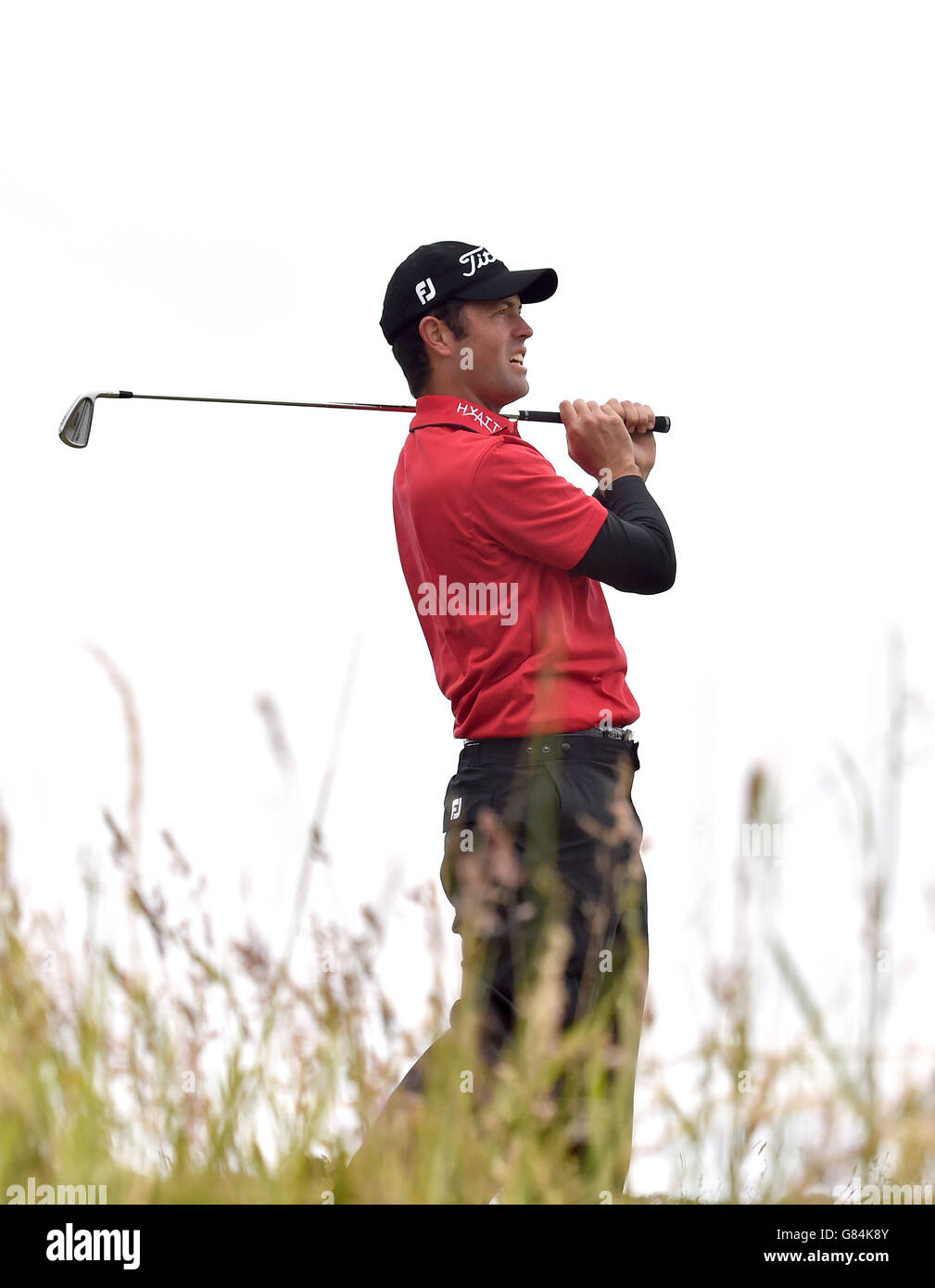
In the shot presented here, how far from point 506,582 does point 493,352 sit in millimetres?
744

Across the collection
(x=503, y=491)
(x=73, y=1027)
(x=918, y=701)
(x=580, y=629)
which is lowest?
(x=73, y=1027)

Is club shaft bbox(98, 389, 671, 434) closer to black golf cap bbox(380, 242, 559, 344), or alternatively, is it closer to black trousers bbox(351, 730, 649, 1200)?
black golf cap bbox(380, 242, 559, 344)

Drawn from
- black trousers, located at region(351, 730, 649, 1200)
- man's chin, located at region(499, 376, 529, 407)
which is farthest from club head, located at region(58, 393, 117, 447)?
black trousers, located at region(351, 730, 649, 1200)

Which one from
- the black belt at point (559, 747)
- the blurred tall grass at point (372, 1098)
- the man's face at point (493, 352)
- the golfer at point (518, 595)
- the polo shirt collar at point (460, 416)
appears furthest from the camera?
the man's face at point (493, 352)

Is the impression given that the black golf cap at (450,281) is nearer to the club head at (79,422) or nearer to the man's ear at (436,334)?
the man's ear at (436,334)

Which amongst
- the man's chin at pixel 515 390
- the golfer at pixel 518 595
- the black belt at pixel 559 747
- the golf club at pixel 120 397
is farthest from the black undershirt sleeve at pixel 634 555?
the golf club at pixel 120 397

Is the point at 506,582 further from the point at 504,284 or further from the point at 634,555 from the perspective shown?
the point at 504,284

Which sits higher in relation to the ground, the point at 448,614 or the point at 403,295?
the point at 403,295

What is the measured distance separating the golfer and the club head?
103cm

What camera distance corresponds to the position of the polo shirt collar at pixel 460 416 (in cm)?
393

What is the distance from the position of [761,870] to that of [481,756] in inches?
63.7
